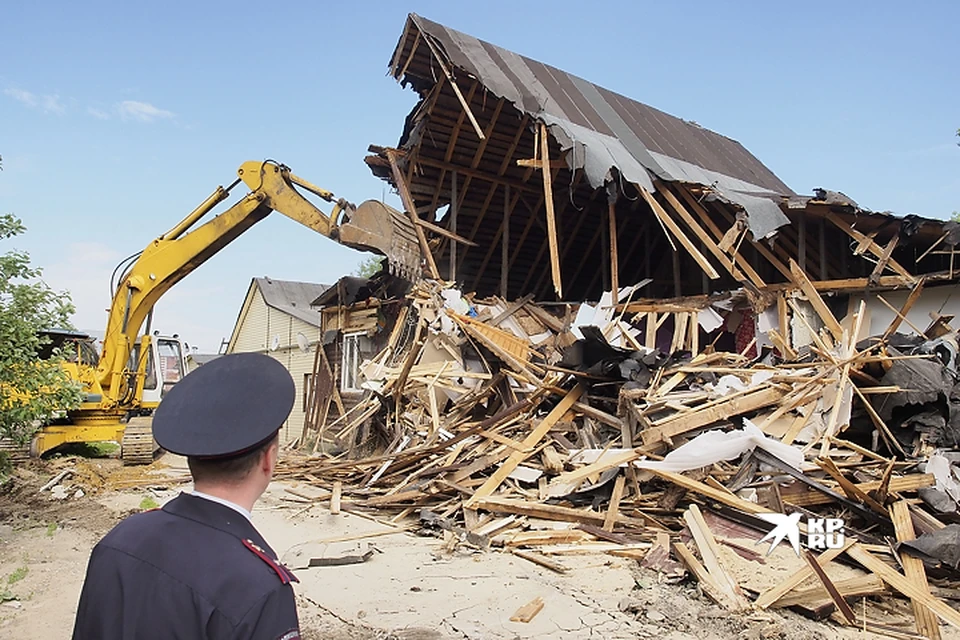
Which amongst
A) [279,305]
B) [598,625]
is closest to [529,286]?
[598,625]

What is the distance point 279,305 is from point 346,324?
36.4ft

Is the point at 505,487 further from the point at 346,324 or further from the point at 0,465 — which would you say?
the point at 346,324

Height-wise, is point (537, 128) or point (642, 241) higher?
point (537, 128)

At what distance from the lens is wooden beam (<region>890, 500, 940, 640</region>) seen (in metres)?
4.67

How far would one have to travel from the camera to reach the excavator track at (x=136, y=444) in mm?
12359

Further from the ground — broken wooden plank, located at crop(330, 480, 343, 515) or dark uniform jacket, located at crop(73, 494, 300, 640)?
dark uniform jacket, located at crop(73, 494, 300, 640)

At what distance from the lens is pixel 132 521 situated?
172cm

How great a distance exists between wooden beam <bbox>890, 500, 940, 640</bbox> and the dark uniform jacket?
15.6 feet

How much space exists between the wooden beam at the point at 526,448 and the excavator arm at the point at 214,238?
Answer: 474 centimetres

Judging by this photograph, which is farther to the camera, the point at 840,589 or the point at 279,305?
the point at 279,305

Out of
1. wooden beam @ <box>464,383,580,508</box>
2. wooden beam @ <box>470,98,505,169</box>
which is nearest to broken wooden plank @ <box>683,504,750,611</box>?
wooden beam @ <box>464,383,580,508</box>

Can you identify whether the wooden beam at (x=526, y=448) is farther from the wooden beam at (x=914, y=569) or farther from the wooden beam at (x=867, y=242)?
the wooden beam at (x=867, y=242)

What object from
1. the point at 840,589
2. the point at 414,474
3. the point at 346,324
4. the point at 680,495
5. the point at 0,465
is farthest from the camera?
the point at 346,324

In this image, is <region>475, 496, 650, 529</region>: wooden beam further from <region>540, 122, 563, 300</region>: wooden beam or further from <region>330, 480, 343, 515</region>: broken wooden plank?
<region>540, 122, 563, 300</region>: wooden beam
